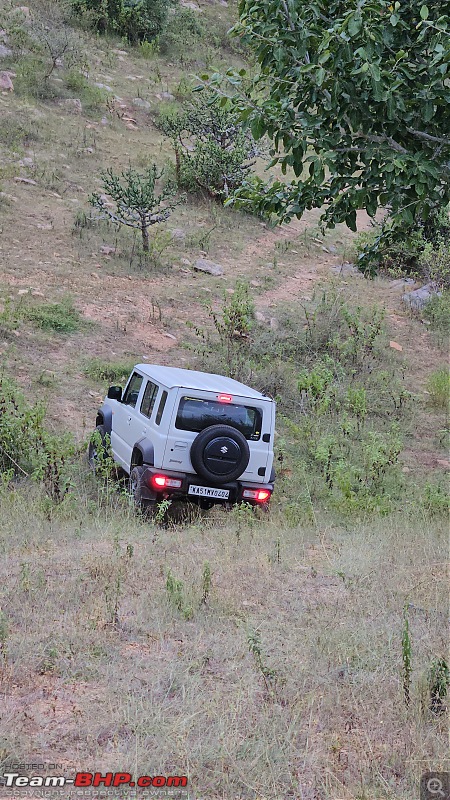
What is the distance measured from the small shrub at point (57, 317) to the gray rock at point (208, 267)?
10.8 ft

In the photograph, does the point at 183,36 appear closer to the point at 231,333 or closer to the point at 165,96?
the point at 165,96

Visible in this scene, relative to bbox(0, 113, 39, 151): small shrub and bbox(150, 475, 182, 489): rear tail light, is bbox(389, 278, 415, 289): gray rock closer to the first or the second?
bbox(0, 113, 39, 151): small shrub

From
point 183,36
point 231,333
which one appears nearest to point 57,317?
point 231,333

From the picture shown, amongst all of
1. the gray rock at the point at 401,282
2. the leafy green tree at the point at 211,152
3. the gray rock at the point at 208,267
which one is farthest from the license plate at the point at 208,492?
the leafy green tree at the point at 211,152

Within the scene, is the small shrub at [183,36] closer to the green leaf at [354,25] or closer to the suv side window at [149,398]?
the suv side window at [149,398]

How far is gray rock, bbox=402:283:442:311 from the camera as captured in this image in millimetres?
15719

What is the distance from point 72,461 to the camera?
920cm

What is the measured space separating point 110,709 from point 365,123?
13.9ft

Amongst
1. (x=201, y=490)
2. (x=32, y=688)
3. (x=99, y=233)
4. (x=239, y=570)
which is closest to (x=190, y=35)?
(x=99, y=233)

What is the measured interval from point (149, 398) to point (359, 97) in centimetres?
394

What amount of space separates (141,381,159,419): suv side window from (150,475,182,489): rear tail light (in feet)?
2.69

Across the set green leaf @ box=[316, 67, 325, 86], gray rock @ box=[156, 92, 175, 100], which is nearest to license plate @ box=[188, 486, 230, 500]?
green leaf @ box=[316, 67, 325, 86]

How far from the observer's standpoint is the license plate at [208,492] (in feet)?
25.4

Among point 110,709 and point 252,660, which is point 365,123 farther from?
point 110,709
